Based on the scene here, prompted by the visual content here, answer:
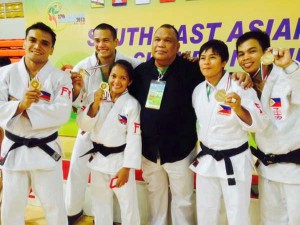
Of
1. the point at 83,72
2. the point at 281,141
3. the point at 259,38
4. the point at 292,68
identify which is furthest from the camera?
the point at 83,72

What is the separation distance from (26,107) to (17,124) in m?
0.19

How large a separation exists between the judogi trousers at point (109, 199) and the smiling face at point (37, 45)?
0.96m

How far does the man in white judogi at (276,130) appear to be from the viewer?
2084mm

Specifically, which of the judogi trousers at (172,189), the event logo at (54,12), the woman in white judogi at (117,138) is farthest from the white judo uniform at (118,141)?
the event logo at (54,12)

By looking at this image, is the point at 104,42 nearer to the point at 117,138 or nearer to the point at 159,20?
the point at 117,138

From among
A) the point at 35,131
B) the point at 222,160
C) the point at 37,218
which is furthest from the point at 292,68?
the point at 37,218

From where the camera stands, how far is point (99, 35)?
2.71 m

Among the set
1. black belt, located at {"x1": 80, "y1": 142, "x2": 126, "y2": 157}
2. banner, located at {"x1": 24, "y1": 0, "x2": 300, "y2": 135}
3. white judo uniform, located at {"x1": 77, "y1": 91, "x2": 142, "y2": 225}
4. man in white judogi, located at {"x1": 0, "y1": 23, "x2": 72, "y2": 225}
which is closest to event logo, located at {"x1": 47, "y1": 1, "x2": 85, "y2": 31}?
banner, located at {"x1": 24, "y1": 0, "x2": 300, "y2": 135}

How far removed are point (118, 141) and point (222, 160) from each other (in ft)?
2.56

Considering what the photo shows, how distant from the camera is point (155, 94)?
8.16 feet

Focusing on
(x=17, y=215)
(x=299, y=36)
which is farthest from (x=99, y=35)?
(x=299, y=36)

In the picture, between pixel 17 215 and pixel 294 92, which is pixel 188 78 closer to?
pixel 294 92

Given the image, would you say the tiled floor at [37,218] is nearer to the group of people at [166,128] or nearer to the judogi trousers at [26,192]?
the group of people at [166,128]

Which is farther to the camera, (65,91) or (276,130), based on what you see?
(65,91)
